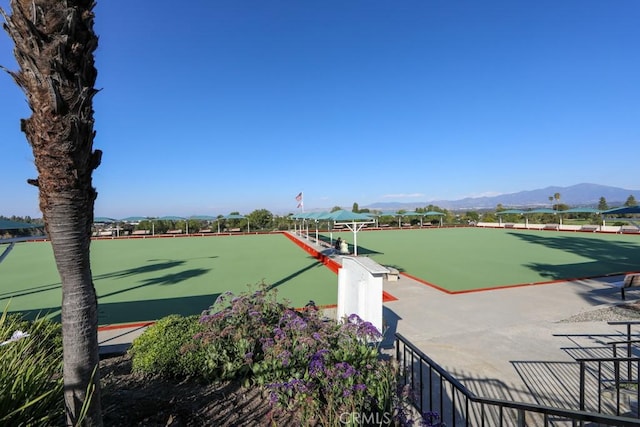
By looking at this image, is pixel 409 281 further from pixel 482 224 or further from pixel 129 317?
pixel 482 224

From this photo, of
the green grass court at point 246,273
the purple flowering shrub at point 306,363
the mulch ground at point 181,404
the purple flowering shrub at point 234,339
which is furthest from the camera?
the green grass court at point 246,273

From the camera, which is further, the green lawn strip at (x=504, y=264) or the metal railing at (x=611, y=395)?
the green lawn strip at (x=504, y=264)

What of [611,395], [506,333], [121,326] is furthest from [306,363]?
[121,326]

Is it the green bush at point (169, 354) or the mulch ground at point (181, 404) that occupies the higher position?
the green bush at point (169, 354)

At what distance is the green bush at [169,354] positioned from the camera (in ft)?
11.4

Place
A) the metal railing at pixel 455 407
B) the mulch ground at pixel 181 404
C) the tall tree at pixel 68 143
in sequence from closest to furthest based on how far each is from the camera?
the tall tree at pixel 68 143 → the metal railing at pixel 455 407 → the mulch ground at pixel 181 404

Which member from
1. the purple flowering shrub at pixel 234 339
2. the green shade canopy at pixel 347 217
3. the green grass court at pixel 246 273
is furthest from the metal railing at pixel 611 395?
the green shade canopy at pixel 347 217

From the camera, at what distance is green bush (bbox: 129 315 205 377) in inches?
137

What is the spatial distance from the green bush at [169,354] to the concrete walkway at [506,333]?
1285 millimetres

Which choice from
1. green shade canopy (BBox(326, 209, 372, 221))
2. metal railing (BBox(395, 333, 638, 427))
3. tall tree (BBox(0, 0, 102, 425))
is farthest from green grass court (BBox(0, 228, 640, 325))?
tall tree (BBox(0, 0, 102, 425))

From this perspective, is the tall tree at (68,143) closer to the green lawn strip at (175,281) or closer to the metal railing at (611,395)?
the green lawn strip at (175,281)

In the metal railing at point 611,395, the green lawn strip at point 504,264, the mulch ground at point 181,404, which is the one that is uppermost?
the mulch ground at point 181,404

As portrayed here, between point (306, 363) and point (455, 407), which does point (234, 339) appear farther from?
point (455, 407)

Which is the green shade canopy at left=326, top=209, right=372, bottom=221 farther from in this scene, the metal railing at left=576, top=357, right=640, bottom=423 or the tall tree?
the tall tree
